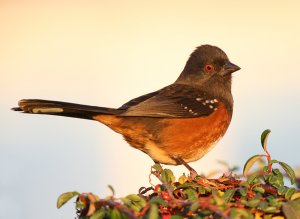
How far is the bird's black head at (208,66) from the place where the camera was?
4363 mm

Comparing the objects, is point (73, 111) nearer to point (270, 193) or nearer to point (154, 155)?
point (154, 155)

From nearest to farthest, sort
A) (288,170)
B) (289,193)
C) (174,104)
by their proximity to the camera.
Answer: (289,193), (288,170), (174,104)

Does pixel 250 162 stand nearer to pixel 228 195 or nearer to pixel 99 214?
pixel 228 195

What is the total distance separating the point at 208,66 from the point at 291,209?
293 cm

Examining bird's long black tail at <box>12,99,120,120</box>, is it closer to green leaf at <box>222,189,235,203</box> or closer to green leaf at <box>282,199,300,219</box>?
green leaf at <box>222,189,235,203</box>

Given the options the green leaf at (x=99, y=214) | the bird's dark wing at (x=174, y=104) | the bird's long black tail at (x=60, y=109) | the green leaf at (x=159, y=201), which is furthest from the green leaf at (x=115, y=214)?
the bird's dark wing at (x=174, y=104)

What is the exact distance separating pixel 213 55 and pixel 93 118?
4.40 ft

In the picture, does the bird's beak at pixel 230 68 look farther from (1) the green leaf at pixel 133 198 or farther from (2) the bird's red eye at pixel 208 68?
(1) the green leaf at pixel 133 198

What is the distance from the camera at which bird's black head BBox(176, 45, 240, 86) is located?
14.3ft

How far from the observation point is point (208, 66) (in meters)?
4.41

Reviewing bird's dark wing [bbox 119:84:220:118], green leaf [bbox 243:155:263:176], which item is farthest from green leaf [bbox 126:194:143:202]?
bird's dark wing [bbox 119:84:220:118]

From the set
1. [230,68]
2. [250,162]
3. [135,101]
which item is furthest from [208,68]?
[250,162]

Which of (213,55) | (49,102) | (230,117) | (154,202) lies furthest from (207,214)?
(213,55)

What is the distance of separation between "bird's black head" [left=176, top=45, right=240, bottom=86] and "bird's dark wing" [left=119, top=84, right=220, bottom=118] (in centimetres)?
19
